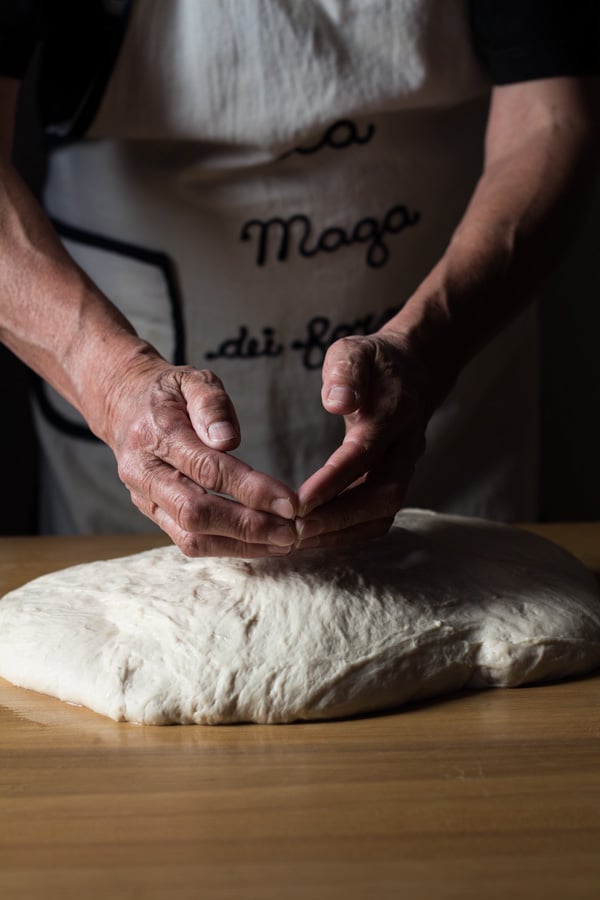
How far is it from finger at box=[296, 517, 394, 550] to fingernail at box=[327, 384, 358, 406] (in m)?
0.13

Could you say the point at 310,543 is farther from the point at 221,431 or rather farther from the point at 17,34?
the point at 17,34

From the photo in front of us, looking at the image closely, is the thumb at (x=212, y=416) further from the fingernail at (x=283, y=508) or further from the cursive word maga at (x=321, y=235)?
the cursive word maga at (x=321, y=235)

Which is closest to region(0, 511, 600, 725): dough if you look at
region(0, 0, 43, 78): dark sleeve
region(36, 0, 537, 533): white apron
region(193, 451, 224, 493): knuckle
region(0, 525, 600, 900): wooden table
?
region(0, 525, 600, 900): wooden table

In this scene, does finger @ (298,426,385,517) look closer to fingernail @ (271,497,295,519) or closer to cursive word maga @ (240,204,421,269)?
fingernail @ (271,497,295,519)

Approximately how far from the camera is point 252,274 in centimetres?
161

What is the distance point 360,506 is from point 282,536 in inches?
3.5

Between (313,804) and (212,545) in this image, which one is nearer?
(313,804)

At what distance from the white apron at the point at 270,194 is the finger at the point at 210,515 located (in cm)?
70

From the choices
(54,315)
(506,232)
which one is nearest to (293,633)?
(54,315)

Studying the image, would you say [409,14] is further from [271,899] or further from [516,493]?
[271,899]

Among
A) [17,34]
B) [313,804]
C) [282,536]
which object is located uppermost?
[17,34]

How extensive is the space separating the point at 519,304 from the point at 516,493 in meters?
0.54

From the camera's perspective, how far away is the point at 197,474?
0.95m

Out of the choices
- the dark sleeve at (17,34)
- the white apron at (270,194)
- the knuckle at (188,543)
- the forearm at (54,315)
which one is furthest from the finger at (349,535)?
the dark sleeve at (17,34)
